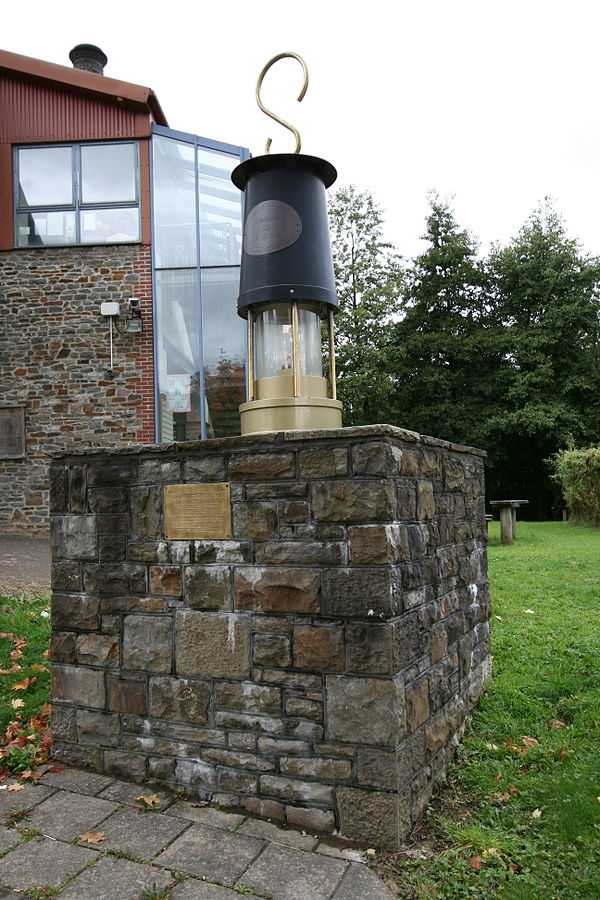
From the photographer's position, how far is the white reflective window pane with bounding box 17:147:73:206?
Answer: 450 inches

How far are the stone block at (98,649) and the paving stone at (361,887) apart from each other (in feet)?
4.95

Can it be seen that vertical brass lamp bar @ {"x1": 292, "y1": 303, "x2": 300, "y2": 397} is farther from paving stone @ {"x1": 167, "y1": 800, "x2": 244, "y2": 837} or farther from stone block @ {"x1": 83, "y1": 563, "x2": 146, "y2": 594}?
paving stone @ {"x1": 167, "y1": 800, "x2": 244, "y2": 837}

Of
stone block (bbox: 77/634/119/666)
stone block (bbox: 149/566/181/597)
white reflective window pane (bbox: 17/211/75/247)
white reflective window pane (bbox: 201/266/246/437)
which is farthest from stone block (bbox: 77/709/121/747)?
white reflective window pane (bbox: 17/211/75/247)

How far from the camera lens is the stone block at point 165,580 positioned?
10.9ft

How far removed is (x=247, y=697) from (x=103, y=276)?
963 centimetres

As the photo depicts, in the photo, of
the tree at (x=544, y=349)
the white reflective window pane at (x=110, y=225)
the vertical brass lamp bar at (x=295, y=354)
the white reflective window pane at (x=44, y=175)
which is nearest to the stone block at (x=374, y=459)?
the vertical brass lamp bar at (x=295, y=354)

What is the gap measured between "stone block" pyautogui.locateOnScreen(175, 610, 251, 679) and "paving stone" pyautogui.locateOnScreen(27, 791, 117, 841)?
2.23 feet

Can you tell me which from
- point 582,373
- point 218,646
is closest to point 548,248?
point 582,373

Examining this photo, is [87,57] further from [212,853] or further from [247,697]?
[212,853]

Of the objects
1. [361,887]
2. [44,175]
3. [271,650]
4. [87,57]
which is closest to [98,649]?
[271,650]

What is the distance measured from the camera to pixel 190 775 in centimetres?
326

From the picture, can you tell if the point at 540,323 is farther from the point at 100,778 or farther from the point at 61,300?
the point at 100,778

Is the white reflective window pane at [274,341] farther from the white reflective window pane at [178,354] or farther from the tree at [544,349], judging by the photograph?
the tree at [544,349]

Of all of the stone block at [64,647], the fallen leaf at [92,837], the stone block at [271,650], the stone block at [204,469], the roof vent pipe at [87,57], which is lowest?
the fallen leaf at [92,837]
